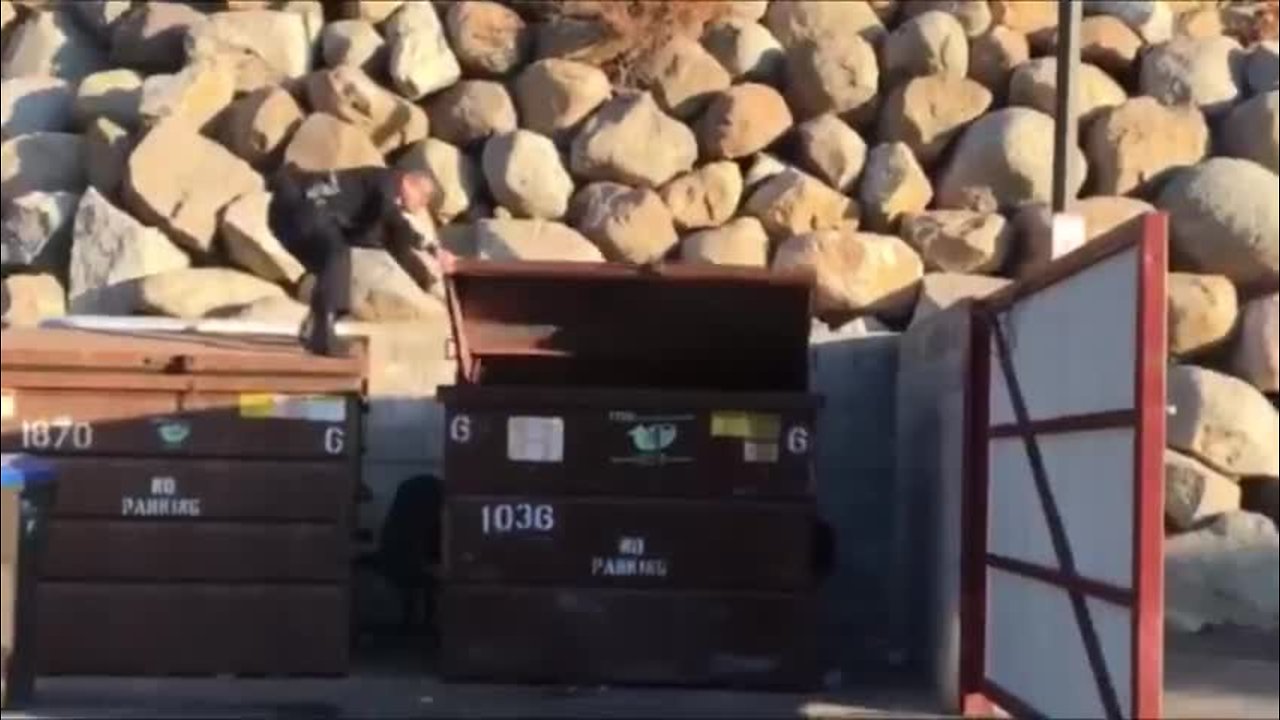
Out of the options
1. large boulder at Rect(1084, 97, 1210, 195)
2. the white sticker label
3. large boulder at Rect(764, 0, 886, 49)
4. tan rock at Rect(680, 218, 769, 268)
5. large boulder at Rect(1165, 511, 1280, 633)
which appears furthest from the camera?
large boulder at Rect(764, 0, 886, 49)

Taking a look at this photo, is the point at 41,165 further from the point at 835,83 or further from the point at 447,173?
the point at 835,83

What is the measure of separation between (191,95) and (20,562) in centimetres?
701

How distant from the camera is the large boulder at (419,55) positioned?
17.3 m

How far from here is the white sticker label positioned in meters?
11.9

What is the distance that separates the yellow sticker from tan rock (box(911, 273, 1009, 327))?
3.93 meters

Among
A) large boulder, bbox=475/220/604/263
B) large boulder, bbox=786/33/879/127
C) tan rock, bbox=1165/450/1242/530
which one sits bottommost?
tan rock, bbox=1165/450/1242/530

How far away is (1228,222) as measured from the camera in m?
16.5

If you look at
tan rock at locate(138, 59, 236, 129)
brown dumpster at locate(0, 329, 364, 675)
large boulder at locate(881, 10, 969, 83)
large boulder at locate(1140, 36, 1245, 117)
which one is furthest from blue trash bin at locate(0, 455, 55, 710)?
large boulder at locate(1140, 36, 1245, 117)

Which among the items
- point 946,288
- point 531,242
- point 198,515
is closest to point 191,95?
point 531,242

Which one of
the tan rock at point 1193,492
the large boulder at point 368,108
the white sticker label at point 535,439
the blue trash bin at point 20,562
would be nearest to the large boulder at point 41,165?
the large boulder at point 368,108

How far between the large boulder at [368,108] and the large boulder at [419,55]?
0.56 ft

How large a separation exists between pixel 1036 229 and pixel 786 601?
5.01 m

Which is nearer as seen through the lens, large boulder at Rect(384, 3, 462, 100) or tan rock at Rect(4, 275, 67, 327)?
tan rock at Rect(4, 275, 67, 327)

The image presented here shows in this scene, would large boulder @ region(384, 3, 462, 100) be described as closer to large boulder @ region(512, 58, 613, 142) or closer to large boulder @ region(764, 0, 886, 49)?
large boulder @ region(512, 58, 613, 142)
